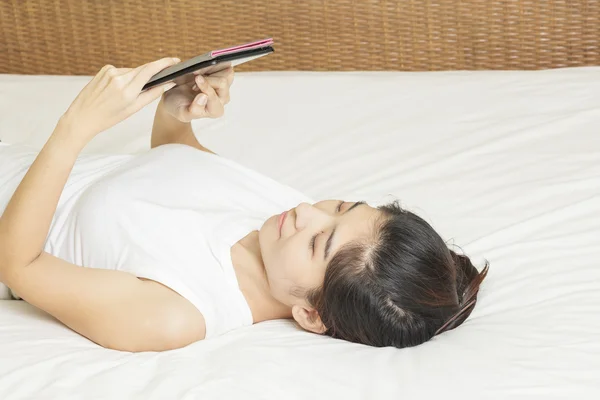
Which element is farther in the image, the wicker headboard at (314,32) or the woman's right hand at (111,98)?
the wicker headboard at (314,32)

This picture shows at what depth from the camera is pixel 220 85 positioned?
1379mm

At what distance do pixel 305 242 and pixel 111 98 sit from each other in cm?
35

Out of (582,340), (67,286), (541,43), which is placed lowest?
(582,340)

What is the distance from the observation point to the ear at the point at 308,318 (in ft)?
4.19

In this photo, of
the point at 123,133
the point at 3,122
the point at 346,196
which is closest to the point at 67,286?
the point at 346,196

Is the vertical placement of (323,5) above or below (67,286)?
above

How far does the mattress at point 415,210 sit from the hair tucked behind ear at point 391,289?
0.12ft

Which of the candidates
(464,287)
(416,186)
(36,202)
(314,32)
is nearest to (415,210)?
(416,186)

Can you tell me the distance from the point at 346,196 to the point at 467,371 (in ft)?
2.00

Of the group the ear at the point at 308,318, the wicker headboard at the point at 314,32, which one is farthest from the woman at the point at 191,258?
the wicker headboard at the point at 314,32

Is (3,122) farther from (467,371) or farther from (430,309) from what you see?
(467,371)

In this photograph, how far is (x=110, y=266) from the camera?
1.30 metres

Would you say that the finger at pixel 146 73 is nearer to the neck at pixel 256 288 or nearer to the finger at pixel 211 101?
the finger at pixel 211 101

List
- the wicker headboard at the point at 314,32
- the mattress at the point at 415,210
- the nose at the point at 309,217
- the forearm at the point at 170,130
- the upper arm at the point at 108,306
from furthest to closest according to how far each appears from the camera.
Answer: the wicker headboard at the point at 314,32, the forearm at the point at 170,130, the nose at the point at 309,217, the upper arm at the point at 108,306, the mattress at the point at 415,210
